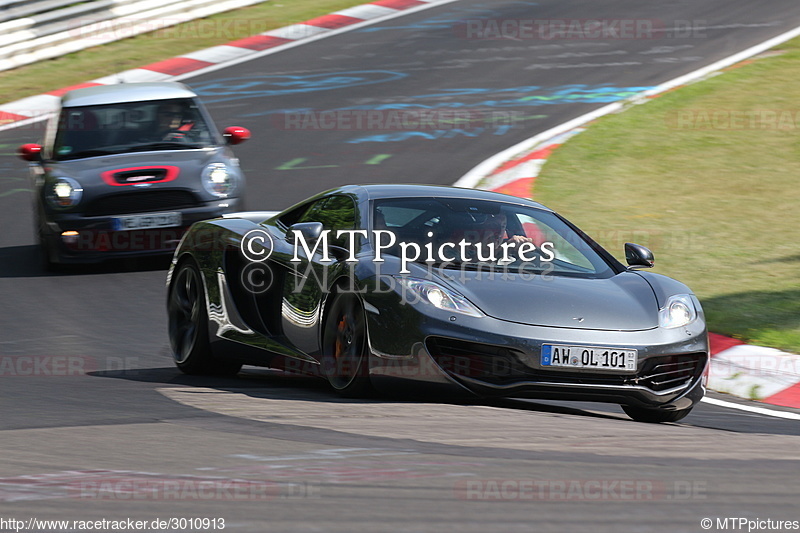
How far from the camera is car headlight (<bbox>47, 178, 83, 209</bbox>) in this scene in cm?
1105

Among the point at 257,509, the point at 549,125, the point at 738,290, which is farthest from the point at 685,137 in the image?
the point at 257,509

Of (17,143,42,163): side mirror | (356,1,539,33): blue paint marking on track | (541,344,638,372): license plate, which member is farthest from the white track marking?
(356,1,539,33): blue paint marking on track

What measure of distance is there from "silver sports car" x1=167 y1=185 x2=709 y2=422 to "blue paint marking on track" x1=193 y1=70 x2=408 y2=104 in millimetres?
11169

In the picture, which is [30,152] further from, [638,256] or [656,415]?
[656,415]

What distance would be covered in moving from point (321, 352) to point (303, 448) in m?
1.72

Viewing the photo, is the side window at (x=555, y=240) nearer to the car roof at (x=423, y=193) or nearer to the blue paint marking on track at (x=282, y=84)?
the car roof at (x=423, y=193)

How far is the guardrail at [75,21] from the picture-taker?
20562 mm

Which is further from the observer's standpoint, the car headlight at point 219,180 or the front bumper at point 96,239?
the car headlight at point 219,180

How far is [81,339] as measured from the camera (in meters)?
8.77

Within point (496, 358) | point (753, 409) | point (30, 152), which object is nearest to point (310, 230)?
point (496, 358)

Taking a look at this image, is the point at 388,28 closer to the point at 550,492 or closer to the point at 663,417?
the point at 663,417

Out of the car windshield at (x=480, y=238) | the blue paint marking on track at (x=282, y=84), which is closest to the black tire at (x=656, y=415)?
the car windshield at (x=480, y=238)

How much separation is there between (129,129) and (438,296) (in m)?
6.39

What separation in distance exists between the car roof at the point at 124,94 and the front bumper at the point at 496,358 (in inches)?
261
